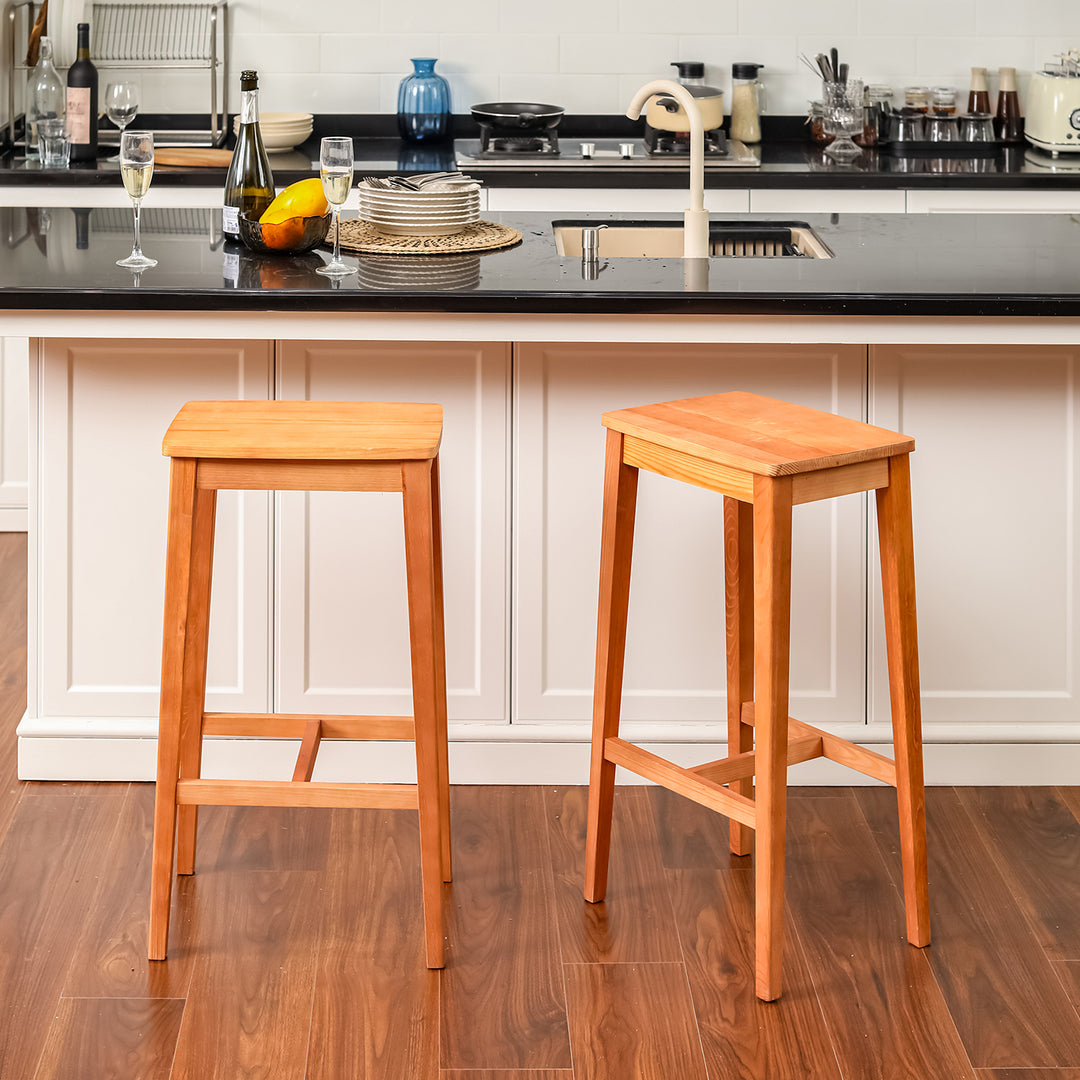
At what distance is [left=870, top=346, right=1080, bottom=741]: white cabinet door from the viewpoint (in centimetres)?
275

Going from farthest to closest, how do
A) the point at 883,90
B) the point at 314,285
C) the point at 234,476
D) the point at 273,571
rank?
the point at 883,90 → the point at 273,571 → the point at 314,285 → the point at 234,476

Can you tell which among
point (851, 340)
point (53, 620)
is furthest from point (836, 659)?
point (53, 620)

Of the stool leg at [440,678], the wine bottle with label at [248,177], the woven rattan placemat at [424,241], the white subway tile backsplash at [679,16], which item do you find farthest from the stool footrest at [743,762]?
the white subway tile backsplash at [679,16]

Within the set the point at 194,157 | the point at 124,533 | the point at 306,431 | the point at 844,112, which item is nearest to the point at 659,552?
the point at 306,431

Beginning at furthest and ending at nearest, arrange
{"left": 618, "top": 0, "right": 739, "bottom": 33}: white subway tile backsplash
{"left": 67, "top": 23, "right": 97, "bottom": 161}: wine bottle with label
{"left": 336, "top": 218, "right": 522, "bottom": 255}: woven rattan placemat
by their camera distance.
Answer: {"left": 618, "top": 0, "right": 739, "bottom": 33}: white subway tile backsplash < {"left": 67, "top": 23, "right": 97, "bottom": 161}: wine bottle with label < {"left": 336, "top": 218, "right": 522, "bottom": 255}: woven rattan placemat

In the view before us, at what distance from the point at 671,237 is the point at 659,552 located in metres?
0.80

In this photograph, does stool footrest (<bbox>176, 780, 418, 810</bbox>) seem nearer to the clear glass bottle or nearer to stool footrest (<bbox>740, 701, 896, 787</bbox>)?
stool footrest (<bbox>740, 701, 896, 787</bbox>)

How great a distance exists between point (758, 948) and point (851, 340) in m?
1.03

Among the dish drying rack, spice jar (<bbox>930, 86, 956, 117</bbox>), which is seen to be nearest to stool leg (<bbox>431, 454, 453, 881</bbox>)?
the dish drying rack

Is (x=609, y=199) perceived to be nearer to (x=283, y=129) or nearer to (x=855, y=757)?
(x=283, y=129)

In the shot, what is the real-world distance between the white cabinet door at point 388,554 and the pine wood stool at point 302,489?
1.38 feet

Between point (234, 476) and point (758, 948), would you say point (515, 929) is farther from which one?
point (234, 476)

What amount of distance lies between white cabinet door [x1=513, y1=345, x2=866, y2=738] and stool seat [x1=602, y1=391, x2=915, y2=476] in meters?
0.40

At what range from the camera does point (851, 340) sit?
8.30 feet
